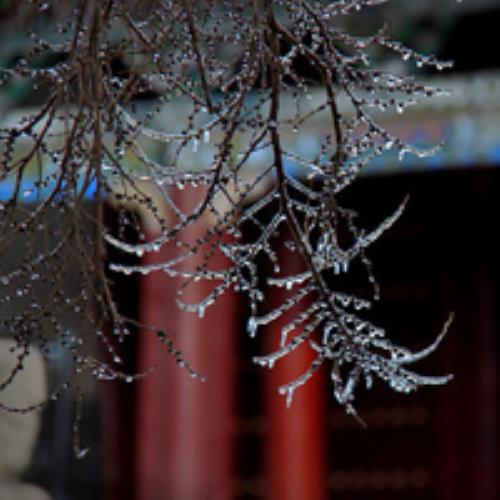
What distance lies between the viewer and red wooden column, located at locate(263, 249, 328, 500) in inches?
295

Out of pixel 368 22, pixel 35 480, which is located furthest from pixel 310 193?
pixel 368 22

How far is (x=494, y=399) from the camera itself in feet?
24.0

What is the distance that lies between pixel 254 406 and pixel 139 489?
1.17 meters

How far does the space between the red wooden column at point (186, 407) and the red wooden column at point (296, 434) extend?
0.31 m

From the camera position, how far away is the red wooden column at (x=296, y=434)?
749 cm

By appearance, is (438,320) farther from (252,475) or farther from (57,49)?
(57,49)

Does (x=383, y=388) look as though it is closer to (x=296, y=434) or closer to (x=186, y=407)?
(x=296, y=434)

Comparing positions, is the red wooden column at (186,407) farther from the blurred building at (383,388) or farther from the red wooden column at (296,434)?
the red wooden column at (296,434)

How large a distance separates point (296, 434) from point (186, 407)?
0.69 m

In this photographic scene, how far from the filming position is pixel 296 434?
24.8ft

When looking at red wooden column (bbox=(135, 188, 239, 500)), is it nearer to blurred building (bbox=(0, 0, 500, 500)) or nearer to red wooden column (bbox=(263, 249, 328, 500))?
blurred building (bbox=(0, 0, 500, 500))

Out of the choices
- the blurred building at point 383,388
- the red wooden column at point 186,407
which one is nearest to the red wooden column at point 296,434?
the blurred building at point 383,388

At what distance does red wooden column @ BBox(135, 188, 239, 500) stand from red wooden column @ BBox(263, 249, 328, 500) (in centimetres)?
31

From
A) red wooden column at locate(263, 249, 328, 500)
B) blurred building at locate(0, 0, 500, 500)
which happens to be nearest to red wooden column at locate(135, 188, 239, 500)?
blurred building at locate(0, 0, 500, 500)
